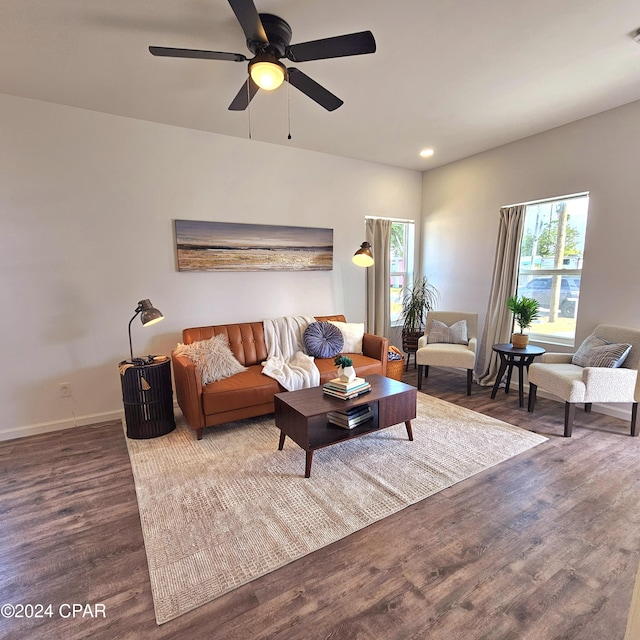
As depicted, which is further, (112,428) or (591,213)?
(591,213)

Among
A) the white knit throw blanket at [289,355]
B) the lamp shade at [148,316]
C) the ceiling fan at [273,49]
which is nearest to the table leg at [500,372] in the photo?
the white knit throw blanket at [289,355]

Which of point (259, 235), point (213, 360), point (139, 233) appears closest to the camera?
point (213, 360)

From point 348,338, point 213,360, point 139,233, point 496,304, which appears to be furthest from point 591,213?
point 139,233

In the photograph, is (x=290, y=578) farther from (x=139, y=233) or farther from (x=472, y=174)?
(x=472, y=174)

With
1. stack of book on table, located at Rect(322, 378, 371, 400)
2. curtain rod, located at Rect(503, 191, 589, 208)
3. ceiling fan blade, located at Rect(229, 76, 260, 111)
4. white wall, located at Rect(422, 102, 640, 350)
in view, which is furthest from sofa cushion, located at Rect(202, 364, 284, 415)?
curtain rod, located at Rect(503, 191, 589, 208)

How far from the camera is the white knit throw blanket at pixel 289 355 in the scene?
3129 millimetres

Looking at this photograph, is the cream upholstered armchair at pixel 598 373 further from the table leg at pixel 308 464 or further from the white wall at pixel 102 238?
the white wall at pixel 102 238

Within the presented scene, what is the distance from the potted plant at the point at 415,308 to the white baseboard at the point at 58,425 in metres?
3.54

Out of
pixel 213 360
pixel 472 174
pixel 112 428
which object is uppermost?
pixel 472 174

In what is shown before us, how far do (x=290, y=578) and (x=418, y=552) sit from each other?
632 millimetres

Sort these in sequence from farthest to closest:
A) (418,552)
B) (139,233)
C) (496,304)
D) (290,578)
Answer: (496,304) < (139,233) < (418,552) < (290,578)

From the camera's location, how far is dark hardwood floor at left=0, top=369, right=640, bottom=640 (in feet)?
4.41

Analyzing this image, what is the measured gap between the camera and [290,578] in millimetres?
1550

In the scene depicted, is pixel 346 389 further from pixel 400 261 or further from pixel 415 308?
pixel 400 261
